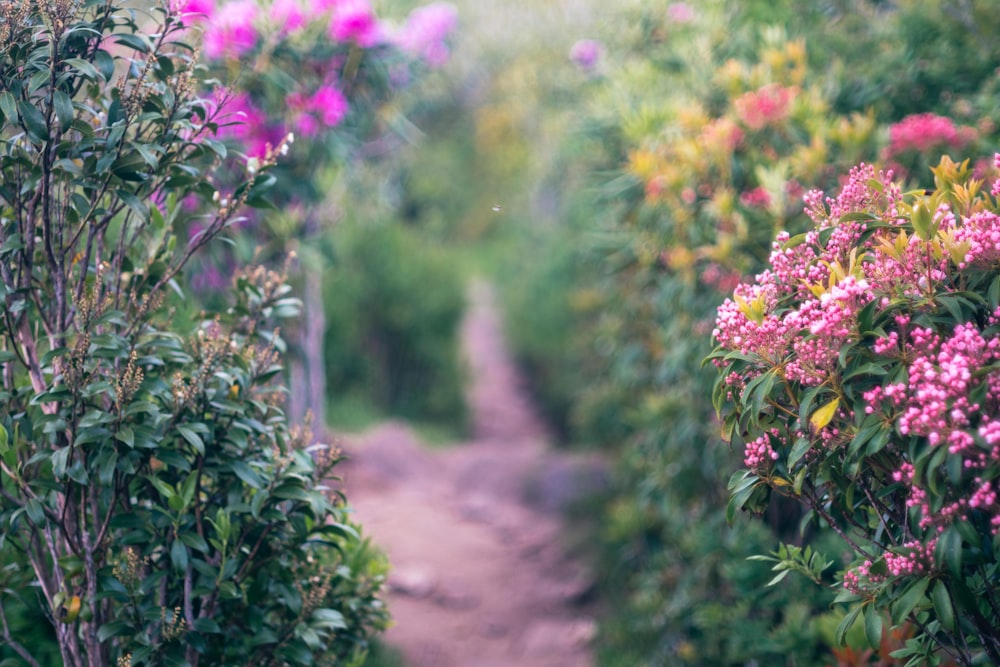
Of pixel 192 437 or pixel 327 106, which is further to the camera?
pixel 327 106

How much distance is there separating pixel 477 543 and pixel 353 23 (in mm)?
Answer: 4275

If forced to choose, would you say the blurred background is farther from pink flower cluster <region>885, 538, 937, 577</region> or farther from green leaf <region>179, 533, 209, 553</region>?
green leaf <region>179, 533, 209, 553</region>

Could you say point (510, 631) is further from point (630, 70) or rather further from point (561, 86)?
point (561, 86)

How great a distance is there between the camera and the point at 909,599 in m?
1.92

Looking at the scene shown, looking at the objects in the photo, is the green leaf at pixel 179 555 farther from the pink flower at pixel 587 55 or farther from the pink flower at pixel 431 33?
the pink flower at pixel 587 55

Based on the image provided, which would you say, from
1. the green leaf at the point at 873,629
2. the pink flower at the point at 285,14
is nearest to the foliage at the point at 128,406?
the green leaf at the point at 873,629

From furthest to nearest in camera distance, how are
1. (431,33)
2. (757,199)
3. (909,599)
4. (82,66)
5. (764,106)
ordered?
(431,33), (764,106), (757,199), (82,66), (909,599)

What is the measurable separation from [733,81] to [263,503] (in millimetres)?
3286

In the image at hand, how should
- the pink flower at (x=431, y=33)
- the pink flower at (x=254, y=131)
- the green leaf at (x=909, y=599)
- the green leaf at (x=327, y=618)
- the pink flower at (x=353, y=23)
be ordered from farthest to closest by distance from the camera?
the pink flower at (x=431, y=33) → the pink flower at (x=353, y=23) → the pink flower at (x=254, y=131) → the green leaf at (x=327, y=618) → the green leaf at (x=909, y=599)

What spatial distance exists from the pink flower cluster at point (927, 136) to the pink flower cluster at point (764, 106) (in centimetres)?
52

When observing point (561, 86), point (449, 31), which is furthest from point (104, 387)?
point (561, 86)

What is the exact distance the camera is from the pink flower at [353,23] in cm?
517

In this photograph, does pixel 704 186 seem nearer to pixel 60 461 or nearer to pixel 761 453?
pixel 761 453

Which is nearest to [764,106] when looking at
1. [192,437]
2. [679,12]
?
[679,12]
